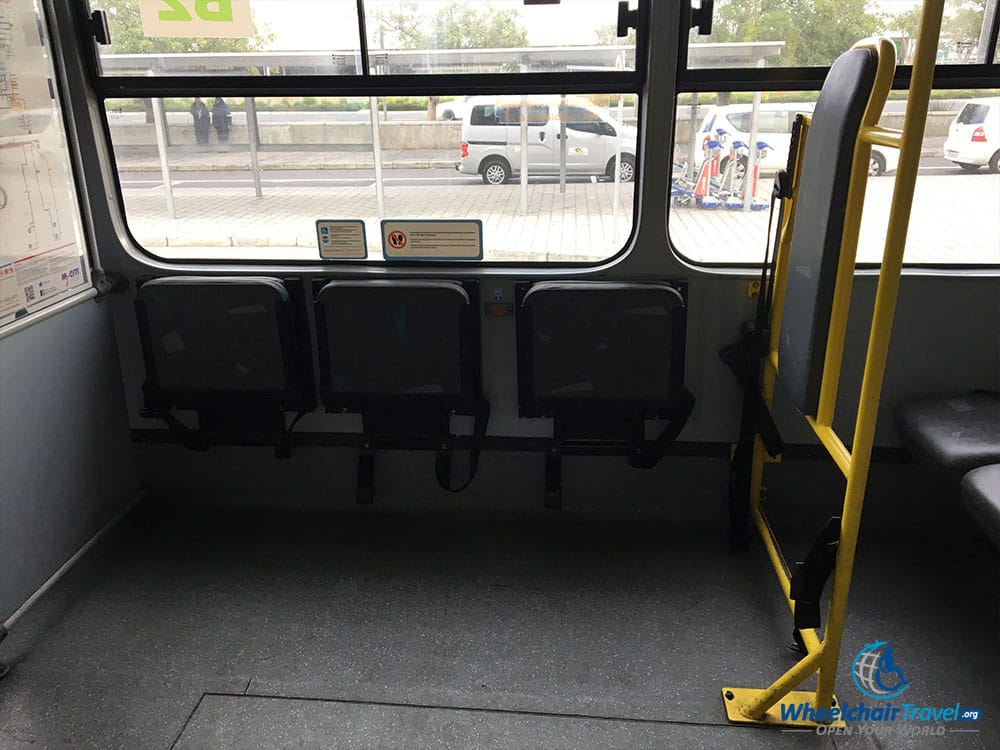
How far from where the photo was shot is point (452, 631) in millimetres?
2438

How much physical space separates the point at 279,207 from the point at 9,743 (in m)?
1.87

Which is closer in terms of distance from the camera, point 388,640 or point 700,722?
point 700,722

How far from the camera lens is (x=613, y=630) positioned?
7.97ft

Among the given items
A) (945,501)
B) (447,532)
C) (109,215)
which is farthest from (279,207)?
(945,501)

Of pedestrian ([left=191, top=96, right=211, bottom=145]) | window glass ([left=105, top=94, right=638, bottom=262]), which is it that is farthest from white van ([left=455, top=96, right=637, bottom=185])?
pedestrian ([left=191, top=96, right=211, bottom=145])

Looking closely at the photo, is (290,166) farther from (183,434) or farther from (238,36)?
(183,434)

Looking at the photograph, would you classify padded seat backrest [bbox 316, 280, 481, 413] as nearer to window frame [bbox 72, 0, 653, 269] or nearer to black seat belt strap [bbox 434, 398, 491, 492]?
black seat belt strap [bbox 434, 398, 491, 492]

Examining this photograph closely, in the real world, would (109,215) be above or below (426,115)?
below

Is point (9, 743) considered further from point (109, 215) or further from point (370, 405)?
point (109, 215)

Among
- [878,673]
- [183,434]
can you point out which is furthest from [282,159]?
[878,673]

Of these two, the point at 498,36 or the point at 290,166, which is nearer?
the point at 498,36

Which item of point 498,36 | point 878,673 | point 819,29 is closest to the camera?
point 878,673

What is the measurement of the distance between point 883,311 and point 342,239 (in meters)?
1.88

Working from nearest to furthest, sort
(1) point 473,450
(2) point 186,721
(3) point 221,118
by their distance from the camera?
(2) point 186,721, (3) point 221,118, (1) point 473,450
